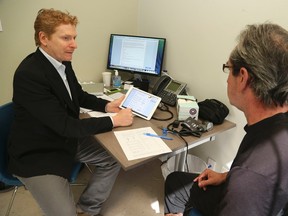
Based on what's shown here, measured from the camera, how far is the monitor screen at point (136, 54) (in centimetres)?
197

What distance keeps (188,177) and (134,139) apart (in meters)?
0.43

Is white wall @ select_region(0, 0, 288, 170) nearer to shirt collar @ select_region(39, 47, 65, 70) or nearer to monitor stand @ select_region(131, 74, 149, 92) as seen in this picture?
monitor stand @ select_region(131, 74, 149, 92)

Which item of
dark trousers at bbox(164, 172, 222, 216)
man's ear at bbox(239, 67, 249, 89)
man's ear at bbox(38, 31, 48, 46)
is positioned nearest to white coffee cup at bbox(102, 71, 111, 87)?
man's ear at bbox(38, 31, 48, 46)

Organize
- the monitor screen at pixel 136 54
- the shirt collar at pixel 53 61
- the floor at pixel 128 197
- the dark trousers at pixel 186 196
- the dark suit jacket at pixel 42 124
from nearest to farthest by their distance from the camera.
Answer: the dark trousers at pixel 186 196 → the dark suit jacket at pixel 42 124 → the shirt collar at pixel 53 61 → the floor at pixel 128 197 → the monitor screen at pixel 136 54

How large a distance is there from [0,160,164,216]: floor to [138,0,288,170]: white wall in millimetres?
509

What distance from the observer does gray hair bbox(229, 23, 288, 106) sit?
28.1 inches

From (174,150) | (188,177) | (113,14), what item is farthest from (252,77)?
(113,14)

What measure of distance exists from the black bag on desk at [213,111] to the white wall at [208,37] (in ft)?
0.34

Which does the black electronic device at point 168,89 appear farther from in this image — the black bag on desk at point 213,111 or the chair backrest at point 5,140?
the chair backrest at point 5,140

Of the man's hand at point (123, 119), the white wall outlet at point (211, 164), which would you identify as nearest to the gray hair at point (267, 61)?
the man's hand at point (123, 119)

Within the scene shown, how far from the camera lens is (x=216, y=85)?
166 cm

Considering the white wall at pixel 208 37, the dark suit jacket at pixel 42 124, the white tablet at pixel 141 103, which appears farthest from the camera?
the white tablet at pixel 141 103

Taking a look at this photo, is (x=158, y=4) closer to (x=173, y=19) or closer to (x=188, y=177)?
(x=173, y=19)

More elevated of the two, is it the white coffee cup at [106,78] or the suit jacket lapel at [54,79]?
the suit jacket lapel at [54,79]
